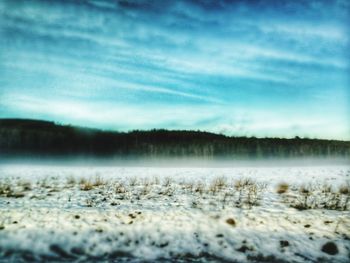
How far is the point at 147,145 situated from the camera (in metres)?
35.2

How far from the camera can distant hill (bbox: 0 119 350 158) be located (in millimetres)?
33875

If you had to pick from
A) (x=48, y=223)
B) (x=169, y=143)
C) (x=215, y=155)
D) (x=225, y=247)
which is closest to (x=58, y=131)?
(x=169, y=143)

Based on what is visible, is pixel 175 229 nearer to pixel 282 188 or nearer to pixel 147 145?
pixel 282 188

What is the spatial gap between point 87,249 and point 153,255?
139 cm

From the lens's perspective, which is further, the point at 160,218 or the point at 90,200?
the point at 90,200

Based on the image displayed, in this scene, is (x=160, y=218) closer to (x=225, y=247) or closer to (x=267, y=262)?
(x=225, y=247)

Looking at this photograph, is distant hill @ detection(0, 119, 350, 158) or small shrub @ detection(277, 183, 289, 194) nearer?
small shrub @ detection(277, 183, 289, 194)

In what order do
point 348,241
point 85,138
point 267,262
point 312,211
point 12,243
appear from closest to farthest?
point 267,262 → point 12,243 → point 348,241 → point 312,211 → point 85,138

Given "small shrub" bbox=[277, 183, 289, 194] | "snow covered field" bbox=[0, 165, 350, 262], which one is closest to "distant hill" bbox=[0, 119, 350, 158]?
"small shrub" bbox=[277, 183, 289, 194]

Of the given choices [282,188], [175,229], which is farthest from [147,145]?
[175,229]

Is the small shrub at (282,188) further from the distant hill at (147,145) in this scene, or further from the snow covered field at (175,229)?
the distant hill at (147,145)

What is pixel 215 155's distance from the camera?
34156mm

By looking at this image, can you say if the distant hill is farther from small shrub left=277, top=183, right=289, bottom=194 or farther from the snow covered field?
the snow covered field

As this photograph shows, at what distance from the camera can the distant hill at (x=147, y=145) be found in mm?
33875
